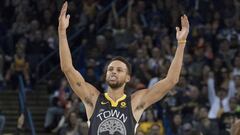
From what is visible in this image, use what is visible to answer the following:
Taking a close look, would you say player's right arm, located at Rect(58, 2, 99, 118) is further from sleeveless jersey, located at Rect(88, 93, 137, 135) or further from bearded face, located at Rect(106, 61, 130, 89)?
bearded face, located at Rect(106, 61, 130, 89)

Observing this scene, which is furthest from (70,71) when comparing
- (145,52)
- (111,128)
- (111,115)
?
(145,52)

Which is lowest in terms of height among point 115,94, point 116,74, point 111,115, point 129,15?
point 111,115

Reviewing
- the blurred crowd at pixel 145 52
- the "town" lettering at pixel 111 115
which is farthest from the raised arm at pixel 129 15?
the "town" lettering at pixel 111 115

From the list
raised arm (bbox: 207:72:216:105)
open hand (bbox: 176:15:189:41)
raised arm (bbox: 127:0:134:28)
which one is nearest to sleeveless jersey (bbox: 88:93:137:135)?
open hand (bbox: 176:15:189:41)

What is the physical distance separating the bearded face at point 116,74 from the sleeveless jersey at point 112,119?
0.58 feet

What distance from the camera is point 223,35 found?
740 inches

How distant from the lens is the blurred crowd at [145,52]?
52.5 feet

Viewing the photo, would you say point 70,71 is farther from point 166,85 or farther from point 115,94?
point 166,85

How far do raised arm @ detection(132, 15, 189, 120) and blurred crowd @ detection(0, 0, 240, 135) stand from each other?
583 centimetres

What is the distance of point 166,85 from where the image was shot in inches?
330

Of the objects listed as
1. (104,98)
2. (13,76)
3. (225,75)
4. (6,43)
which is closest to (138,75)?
(225,75)

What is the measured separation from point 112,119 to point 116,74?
48 centimetres

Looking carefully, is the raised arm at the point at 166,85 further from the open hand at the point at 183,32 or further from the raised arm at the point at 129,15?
the raised arm at the point at 129,15

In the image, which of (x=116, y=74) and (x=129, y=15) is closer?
(x=116, y=74)
